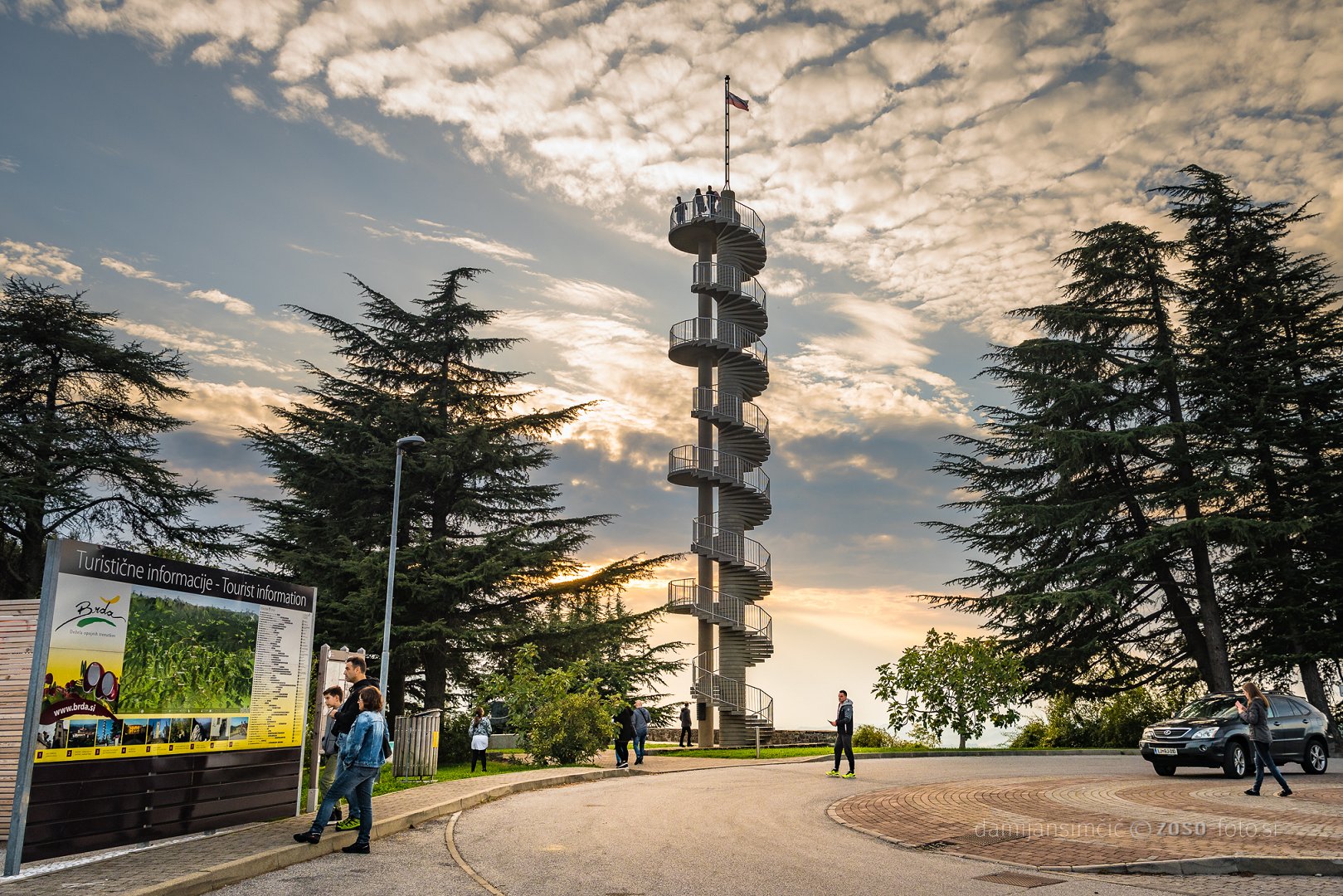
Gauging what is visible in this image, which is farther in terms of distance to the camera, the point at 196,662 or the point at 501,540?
the point at 501,540

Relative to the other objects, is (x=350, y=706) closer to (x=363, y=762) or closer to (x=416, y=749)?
(x=363, y=762)

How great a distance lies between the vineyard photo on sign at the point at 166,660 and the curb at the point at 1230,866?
9.59 m

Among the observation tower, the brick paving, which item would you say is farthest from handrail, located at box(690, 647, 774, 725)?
the brick paving

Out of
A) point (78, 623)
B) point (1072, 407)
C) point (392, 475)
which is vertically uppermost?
point (1072, 407)

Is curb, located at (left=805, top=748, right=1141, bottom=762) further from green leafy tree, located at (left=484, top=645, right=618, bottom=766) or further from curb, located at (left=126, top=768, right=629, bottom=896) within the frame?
curb, located at (left=126, top=768, right=629, bottom=896)

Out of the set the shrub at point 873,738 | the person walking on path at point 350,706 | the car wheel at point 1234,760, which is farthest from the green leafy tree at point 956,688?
the person walking on path at point 350,706

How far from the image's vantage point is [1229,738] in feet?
62.6

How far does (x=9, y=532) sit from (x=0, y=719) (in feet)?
80.3

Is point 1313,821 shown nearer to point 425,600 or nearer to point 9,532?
point 425,600

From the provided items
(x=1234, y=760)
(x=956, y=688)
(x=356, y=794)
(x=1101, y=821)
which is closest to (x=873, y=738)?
(x=956, y=688)

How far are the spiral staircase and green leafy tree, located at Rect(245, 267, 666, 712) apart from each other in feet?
13.7

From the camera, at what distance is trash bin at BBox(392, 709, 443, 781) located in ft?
65.3

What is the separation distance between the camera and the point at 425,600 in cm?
3109

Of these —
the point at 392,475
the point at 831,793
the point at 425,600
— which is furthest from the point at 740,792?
the point at 392,475
